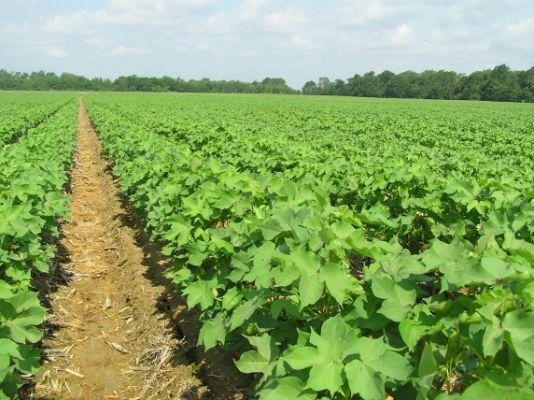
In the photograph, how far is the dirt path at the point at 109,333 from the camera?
371 cm

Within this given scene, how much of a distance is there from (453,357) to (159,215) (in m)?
3.99

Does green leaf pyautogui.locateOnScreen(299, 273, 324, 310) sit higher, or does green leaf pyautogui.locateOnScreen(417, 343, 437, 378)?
green leaf pyautogui.locateOnScreen(299, 273, 324, 310)

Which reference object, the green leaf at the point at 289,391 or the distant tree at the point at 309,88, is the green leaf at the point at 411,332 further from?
the distant tree at the point at 309,88

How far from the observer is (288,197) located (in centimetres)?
351

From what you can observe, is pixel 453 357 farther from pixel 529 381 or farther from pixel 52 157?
pixel 52 157

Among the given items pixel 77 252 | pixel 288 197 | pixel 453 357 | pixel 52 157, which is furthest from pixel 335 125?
pixel 453 357

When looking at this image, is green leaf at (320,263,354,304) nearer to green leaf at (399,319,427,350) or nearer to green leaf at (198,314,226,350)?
green leaf at (399,319,427,350)

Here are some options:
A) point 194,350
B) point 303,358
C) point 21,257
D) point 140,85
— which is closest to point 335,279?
point 303,358

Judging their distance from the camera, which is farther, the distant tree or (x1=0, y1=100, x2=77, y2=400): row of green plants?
the distant tree

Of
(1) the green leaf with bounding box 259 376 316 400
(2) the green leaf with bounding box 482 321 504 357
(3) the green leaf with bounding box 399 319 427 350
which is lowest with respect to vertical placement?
(1) the green leaf with bounding box 259 376 316 400

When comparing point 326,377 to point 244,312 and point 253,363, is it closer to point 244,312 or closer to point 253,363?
point 253,363

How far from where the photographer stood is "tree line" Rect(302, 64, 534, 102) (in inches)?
3329

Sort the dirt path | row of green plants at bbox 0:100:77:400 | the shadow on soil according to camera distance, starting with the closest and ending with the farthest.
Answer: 1. row of green plants at bbox 0:100:77:400
2. the shadow on soil
3. the dirt path

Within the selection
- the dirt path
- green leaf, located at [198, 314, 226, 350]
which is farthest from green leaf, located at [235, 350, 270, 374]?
the dirt path
